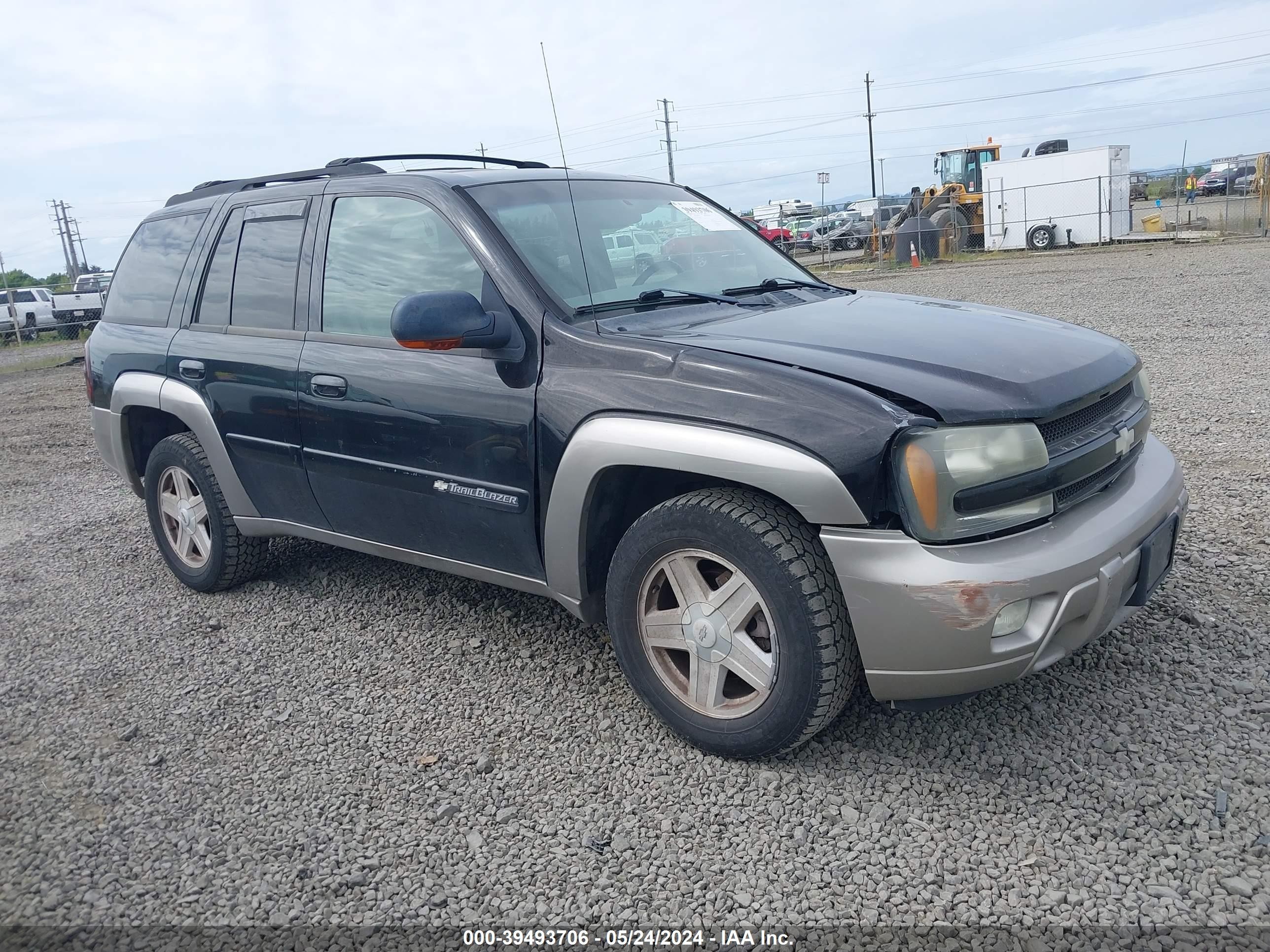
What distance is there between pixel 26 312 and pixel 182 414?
86.1 feet

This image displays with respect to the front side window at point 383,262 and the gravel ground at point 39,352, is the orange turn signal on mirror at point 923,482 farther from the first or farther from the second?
the gravel ground at point 39,352

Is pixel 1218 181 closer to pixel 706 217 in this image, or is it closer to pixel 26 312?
pixel 26 312

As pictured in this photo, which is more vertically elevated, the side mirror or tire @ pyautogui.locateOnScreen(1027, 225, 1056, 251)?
the side mirror

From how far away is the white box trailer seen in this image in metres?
25.6

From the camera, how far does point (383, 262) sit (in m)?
3.73

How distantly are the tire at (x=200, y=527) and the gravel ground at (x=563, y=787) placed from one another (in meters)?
0.18

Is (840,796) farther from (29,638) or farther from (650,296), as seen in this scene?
(29,638)

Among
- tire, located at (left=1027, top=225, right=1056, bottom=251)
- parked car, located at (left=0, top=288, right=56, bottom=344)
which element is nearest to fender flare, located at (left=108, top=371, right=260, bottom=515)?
parked car, located at (left=0, top=288, right=56, bottom=344)

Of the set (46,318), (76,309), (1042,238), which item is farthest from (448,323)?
(46,318)

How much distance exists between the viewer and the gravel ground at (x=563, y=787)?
243 centimetres

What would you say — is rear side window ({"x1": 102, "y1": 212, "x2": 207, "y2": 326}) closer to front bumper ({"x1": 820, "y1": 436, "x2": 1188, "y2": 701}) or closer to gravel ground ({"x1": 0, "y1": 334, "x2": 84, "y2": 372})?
front bumper ({"x1": 820, "y1": 436, "x2": 1188, "y2": 701})

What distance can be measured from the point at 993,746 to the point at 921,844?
522 mm

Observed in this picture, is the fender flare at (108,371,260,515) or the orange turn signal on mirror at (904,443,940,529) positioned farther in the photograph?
the fender flare at (108,371,260,515)

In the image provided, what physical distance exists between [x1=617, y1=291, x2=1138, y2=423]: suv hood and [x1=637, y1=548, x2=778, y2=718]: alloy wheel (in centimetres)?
65
